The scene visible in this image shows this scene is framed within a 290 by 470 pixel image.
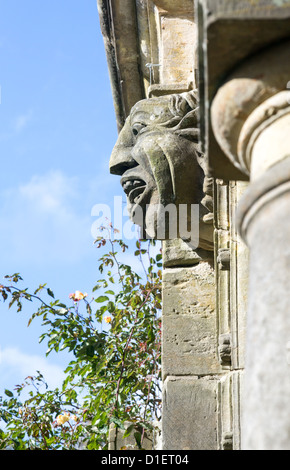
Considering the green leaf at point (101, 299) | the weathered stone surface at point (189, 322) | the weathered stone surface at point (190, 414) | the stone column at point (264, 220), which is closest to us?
the stone column at point (264, 220)

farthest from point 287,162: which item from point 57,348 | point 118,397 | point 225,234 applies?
point 57,348

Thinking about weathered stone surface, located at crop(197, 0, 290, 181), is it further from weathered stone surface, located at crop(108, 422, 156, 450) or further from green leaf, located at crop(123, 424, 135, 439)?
weathered stone surface, located at crop(108, 422, 156, 450)

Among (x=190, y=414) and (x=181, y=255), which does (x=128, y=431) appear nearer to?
(x=190, y=414)

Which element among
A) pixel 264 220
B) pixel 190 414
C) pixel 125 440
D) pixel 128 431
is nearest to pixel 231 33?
pixel 264 220

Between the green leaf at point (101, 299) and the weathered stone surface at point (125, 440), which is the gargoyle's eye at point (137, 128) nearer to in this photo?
the weathered stone surface at point (125, 440)

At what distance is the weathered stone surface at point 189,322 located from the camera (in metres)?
3.77

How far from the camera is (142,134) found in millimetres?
3773

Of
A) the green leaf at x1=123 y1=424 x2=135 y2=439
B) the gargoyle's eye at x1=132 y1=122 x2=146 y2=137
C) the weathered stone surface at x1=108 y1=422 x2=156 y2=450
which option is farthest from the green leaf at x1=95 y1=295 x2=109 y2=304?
the gargoyle's eye at x1=132 y1=122 x2=146 y2=137

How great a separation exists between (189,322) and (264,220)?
90.5 inches

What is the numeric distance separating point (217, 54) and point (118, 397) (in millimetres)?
3171

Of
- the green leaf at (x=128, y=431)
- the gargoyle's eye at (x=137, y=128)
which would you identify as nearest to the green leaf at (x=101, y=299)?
the green leaf at (x=128, y=431)

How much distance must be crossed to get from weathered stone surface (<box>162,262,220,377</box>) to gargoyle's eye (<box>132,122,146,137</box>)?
816 mm

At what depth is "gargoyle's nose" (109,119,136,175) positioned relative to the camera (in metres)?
3.85

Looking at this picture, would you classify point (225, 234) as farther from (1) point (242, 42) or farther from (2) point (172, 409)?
(1) point (242, 42)
